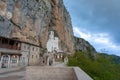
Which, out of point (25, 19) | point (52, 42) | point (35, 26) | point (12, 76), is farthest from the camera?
point (52, 42)

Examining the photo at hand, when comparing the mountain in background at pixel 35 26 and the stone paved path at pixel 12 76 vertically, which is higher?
the mountain in background at pixel 35 26

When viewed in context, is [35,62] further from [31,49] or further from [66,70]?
[66,70]

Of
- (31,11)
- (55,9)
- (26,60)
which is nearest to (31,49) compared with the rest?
(26,60)

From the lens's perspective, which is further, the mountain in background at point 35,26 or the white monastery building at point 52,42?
the white monastery building at point 52,42

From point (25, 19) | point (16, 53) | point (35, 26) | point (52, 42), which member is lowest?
point (16, 53)

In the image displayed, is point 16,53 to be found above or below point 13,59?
above

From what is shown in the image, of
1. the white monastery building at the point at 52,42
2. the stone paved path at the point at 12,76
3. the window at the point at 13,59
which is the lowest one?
the stone paved path at the point at 12,76

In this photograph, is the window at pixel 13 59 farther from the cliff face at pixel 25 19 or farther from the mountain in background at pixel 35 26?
the cliff face at pixel 25 19

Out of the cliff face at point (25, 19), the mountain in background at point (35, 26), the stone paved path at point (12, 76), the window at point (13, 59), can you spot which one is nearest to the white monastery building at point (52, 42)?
the mountain in background at point (35, 26)

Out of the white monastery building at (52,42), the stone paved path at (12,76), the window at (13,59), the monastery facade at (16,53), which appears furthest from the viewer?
the white monastery building at (52,42)

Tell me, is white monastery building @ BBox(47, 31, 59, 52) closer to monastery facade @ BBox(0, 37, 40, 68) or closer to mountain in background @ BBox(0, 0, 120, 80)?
mountain in background @ BBox(0, 0, 120, 80)

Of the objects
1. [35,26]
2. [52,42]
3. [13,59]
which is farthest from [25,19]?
[52,42]

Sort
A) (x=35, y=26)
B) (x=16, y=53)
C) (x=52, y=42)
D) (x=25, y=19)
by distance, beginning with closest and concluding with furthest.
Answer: (x=16, y=53) → (x=25, y=19) → (x=35, y=26) → (x=52, y=42)

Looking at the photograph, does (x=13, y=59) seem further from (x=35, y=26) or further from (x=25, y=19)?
(x=35, y=26)
